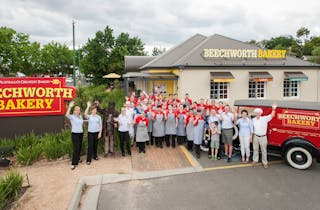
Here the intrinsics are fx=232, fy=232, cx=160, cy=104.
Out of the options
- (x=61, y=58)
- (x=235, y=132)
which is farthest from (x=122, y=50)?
(x=61, y=58)

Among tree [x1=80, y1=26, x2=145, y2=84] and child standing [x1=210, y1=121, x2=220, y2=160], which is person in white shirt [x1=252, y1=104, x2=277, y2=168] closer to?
child standing [x1=210, y1=121, x2=220, y2=160]

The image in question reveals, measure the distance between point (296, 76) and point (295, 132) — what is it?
Result: 462 inches

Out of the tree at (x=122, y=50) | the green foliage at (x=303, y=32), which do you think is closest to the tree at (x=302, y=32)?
the green foliage at (x=303, y=32)

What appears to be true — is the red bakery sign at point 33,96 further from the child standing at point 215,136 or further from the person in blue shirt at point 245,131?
the person in blue shirt at point 245,131

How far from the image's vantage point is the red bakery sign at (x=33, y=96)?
8.32 metres

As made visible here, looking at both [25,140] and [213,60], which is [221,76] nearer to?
[213,60]

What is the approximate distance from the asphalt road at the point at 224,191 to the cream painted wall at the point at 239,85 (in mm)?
9287

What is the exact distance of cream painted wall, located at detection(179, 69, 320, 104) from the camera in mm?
15250

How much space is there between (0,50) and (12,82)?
83.5ft

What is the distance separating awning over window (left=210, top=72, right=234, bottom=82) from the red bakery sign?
920 centimetres

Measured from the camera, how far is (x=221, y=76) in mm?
15086

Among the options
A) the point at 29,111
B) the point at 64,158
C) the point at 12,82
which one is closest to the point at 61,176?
the point at 64,158

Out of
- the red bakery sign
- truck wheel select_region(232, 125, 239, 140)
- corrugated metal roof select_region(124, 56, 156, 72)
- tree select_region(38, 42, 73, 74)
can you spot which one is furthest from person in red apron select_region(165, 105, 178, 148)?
tree select_region(38, 42, 73, 74)

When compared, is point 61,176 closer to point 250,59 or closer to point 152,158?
point 152,158
